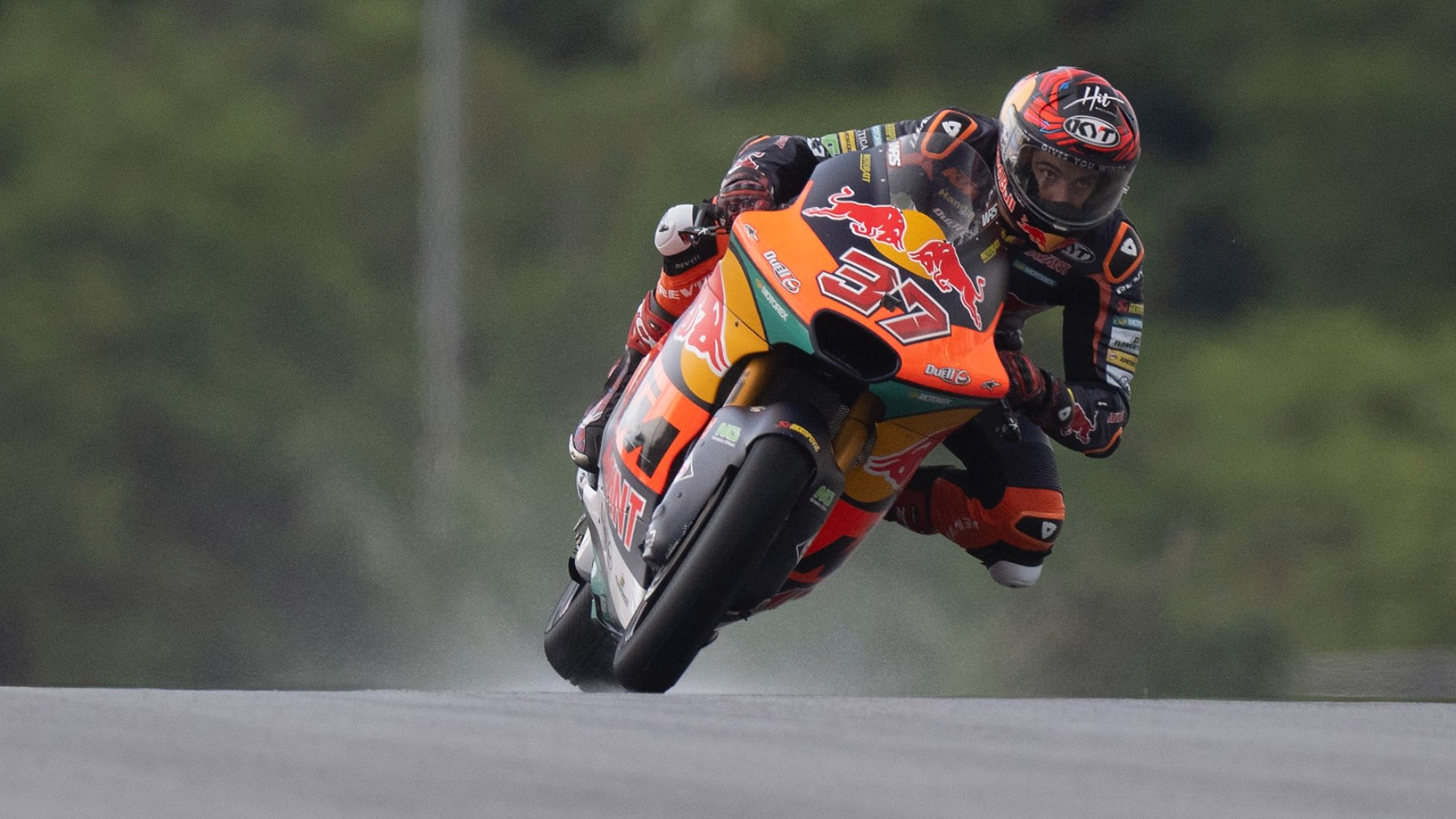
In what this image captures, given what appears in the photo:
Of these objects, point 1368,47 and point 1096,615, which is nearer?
point 1096,615

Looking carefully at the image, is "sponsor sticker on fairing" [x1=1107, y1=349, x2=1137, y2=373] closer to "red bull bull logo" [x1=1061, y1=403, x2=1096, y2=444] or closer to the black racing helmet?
"red bull bull logo" [x1=1061, y1=403, x2=1096, y2=444]

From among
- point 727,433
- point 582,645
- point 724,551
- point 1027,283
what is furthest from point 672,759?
point 582,645

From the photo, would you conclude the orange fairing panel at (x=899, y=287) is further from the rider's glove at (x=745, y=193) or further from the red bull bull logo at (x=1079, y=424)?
the red bull bull logo at (x=1079, y=424)

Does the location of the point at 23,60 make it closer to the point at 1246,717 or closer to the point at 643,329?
the point at 643,329

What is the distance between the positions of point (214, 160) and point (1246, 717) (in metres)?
10.6

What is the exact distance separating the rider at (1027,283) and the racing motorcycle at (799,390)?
0.43ft

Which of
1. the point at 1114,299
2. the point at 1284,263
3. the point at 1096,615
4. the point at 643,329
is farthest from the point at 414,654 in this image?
the point at 1284,263

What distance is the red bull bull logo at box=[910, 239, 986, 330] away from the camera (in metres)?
4.19

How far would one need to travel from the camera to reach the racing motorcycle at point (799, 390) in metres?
4.00

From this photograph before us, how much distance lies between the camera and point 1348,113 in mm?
10953

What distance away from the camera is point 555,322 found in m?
10.9

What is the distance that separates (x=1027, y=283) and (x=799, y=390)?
0.75 metres

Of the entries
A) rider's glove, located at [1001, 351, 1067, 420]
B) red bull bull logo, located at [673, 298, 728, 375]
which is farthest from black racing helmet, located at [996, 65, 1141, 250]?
red bull bull logo, located at [673, 298, 728, 375]

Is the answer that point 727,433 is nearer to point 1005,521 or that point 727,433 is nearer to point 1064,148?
point 1064,148
